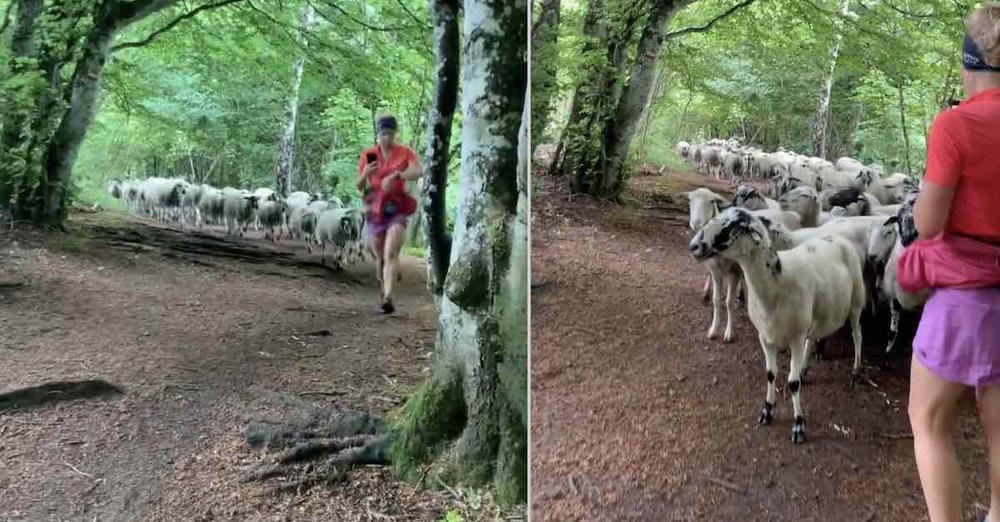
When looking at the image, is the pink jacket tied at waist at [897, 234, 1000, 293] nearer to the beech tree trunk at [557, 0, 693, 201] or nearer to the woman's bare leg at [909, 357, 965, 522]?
the woman's bare leg at [909, 357, 965, 522]

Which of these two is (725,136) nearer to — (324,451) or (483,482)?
(483,482)

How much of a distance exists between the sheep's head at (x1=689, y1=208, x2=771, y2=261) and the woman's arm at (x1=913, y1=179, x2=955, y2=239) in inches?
15.3

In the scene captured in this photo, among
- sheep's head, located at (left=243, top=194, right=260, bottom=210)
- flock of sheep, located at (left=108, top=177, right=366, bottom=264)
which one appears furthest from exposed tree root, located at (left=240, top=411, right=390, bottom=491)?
sheep's head, located at (left=243, top=194, right=260, bottom=210)

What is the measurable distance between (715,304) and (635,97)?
20.8 inches

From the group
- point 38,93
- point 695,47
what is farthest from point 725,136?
point 38,93

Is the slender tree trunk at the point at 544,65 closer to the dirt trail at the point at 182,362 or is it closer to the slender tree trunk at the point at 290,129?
the dirt trail at the point at 182,362

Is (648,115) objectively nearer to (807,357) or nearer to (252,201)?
(807,357)

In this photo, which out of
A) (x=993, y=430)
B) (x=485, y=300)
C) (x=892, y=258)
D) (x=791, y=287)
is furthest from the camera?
(x=485, y=300)

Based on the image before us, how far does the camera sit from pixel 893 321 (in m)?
1.78

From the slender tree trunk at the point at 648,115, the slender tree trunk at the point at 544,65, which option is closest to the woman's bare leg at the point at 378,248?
the slender tree trunk at the point at 544,65

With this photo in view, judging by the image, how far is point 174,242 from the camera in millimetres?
2199

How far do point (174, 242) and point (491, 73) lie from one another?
96 centimetres

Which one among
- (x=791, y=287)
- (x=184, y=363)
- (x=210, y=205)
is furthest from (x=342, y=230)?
(x=791, y=287)

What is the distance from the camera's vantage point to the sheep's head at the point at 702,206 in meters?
1.92
